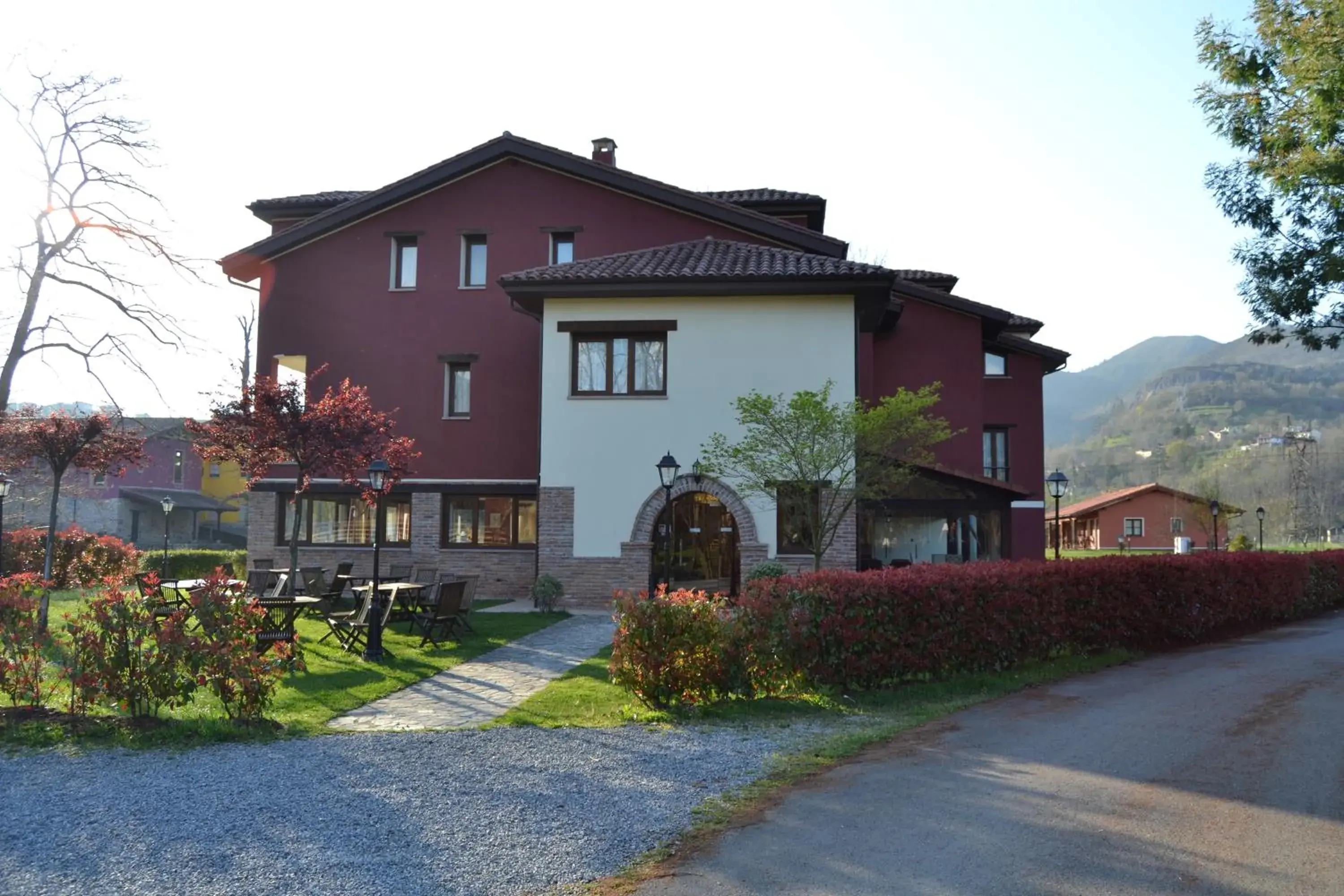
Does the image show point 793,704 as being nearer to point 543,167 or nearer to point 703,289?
point 703,289

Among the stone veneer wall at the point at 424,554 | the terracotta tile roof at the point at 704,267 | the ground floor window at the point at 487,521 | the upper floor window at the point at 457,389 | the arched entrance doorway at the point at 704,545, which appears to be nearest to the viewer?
the terracotta tile roof at the point at 704,267

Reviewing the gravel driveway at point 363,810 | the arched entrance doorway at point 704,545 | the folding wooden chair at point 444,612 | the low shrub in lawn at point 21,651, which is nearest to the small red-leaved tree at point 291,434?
the folding wooden chair at point 444,612

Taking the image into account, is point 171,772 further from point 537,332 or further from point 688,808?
point 537,332

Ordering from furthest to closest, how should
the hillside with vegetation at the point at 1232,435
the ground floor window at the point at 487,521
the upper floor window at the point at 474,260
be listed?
the hillside with vegetation at the point at 1232,435 → the upper floor window at the point at 474,260 → the ground floor window at the point at 487,521

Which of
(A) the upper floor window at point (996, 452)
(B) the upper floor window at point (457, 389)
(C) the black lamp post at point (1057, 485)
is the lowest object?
(C) the black lamp post at point (1057, 485)

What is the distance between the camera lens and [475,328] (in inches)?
847

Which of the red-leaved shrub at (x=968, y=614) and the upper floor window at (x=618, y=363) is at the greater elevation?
the upper floor window at (x=618, y=363)

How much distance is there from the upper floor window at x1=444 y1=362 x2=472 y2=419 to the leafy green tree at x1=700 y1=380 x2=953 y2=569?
7416 millimetres

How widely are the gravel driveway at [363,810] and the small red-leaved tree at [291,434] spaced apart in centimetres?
825

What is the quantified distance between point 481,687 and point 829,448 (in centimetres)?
689

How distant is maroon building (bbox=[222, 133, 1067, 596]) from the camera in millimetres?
21000

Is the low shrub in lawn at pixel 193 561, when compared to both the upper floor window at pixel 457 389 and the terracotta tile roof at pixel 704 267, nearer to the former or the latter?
the upper floor window at pixel 457 389

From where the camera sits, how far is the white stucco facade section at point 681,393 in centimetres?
1827

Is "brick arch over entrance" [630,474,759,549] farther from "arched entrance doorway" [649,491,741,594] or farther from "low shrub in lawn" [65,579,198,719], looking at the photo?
"low shrub in lawn" [65,579,198,719]
